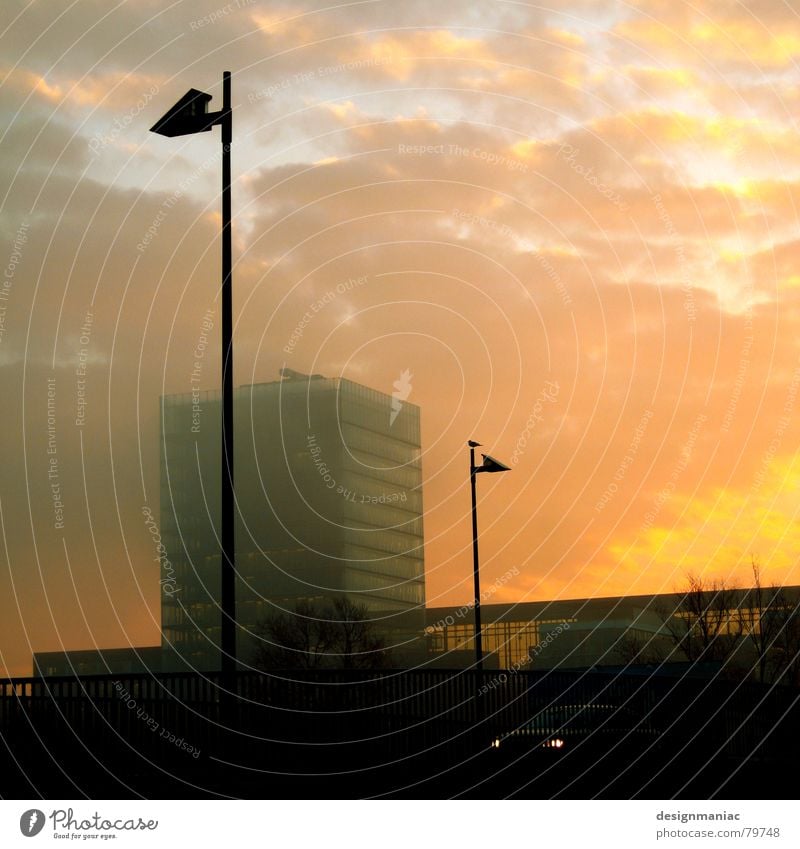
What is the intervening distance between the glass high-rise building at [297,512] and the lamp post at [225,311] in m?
117

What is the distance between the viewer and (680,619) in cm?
8900

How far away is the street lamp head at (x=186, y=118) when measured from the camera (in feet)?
63.9

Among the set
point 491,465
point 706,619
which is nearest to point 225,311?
point 491,465

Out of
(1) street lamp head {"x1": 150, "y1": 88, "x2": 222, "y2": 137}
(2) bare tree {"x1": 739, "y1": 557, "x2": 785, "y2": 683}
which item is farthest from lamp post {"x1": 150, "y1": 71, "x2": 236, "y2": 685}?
→ (2) bare tree {"x1": 739, "y1": 557, "x2": 785, "y2": 683}

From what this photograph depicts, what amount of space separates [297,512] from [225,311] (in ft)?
491

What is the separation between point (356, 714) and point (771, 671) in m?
60.4

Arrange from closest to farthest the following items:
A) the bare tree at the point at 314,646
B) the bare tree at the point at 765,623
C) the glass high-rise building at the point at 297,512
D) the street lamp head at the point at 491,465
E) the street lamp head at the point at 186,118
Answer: the street lamp head at the point at 186,118 → the street lamp head at the point at 491,465 → the bare tree at the point at 765,623 → the bare tree at the point at 314,646 → the glass high-rise building at the point at 297,512

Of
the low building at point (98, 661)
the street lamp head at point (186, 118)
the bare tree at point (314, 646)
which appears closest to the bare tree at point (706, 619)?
the bare tree at point (314, 646)

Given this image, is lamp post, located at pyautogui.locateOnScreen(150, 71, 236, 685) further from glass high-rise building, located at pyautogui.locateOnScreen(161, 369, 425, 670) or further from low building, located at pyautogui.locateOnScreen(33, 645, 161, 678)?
low building, located at pyautogui.locateOnScreen(33, 645, 161, 678)

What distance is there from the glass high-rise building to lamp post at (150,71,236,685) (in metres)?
117

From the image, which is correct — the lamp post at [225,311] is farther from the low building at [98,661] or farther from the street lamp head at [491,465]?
the low building at [98,661]

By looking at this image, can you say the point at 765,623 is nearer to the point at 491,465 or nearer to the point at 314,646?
the point at 314,646
